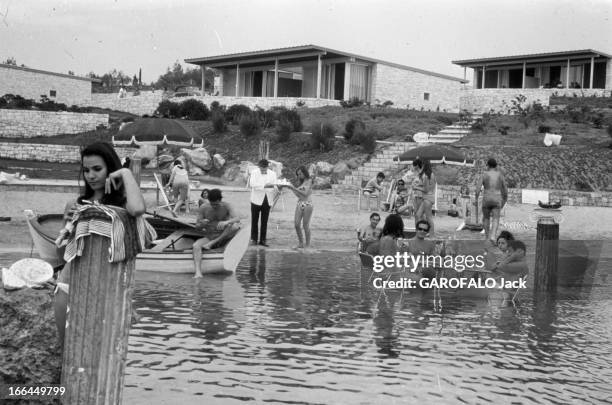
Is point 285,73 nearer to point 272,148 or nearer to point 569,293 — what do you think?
point 272,148

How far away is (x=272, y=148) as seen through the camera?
3347cm

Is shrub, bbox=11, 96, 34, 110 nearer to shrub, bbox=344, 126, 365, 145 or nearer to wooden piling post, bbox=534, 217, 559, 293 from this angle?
shrub, bbox=344, 126, 365, 145

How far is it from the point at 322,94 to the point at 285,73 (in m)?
4.61

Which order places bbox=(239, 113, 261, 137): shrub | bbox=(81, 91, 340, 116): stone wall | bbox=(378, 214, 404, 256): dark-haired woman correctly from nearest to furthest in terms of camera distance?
bbox=(378, 214, 404, 256): dark-haired woman, bbox=(239, 113, 261, 137): shrub, bbox=(81, 91, 340, 116): stone wall

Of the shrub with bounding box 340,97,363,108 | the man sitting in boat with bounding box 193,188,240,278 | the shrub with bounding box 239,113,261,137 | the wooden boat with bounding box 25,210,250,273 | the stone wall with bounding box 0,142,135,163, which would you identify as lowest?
the wooden boat with bounding box 25,210,250,273

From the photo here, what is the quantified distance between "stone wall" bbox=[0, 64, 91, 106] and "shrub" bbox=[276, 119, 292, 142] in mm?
23155

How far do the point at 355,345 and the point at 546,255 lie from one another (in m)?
4.29

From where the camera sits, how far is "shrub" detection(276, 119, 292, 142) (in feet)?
111

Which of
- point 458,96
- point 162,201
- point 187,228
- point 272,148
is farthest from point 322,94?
point 187,228

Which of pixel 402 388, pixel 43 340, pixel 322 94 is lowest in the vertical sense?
pixel 402 388

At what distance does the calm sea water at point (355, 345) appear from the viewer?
6637 millimetres

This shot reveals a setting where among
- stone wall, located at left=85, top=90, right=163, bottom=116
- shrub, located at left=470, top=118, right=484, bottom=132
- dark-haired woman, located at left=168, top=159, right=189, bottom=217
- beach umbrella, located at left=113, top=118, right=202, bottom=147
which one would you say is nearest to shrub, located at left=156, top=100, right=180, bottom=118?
stone wall, located at left=85, top=90, right=163, bottom=116

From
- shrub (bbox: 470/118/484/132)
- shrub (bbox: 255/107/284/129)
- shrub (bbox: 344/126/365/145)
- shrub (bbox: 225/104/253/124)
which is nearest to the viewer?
shrub (bbox: 344/126/365/145)

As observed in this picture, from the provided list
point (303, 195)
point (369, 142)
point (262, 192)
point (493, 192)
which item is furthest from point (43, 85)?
point (493, 192)
